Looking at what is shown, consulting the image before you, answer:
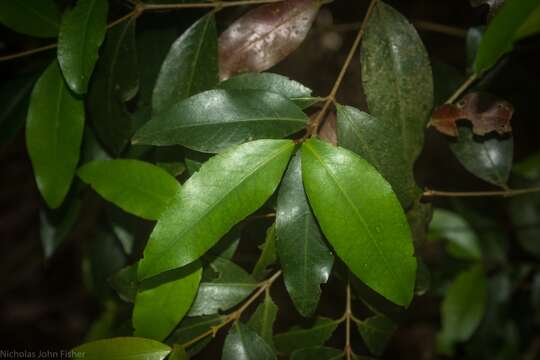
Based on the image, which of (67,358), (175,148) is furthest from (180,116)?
(67,358)

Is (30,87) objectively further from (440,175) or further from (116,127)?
(440,175)

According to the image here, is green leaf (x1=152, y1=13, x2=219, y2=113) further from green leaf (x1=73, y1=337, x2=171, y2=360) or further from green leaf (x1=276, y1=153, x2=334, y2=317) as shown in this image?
green leaf (x1=73, y1=337, x2=171, y2=360)

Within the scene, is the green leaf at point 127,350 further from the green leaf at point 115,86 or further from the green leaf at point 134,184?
the green leaf at point 115,86

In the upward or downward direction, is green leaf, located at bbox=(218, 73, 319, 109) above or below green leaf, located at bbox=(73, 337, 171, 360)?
above

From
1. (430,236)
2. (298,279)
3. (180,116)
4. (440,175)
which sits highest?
(180,116)

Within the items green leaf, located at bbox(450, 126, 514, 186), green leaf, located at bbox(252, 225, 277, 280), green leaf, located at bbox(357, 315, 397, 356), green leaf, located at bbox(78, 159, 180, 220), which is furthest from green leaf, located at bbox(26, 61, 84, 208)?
green leaf, located at bbox(450, 126, 514, 186)

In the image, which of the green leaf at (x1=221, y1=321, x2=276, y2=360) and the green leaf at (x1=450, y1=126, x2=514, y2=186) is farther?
the green leaf at (x1=450, y1=126, x2=514, y2=186)

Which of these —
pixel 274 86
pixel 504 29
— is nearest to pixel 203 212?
pixel 274 86

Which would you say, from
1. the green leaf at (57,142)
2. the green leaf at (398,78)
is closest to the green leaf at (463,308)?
the green leaf at (398,78)
